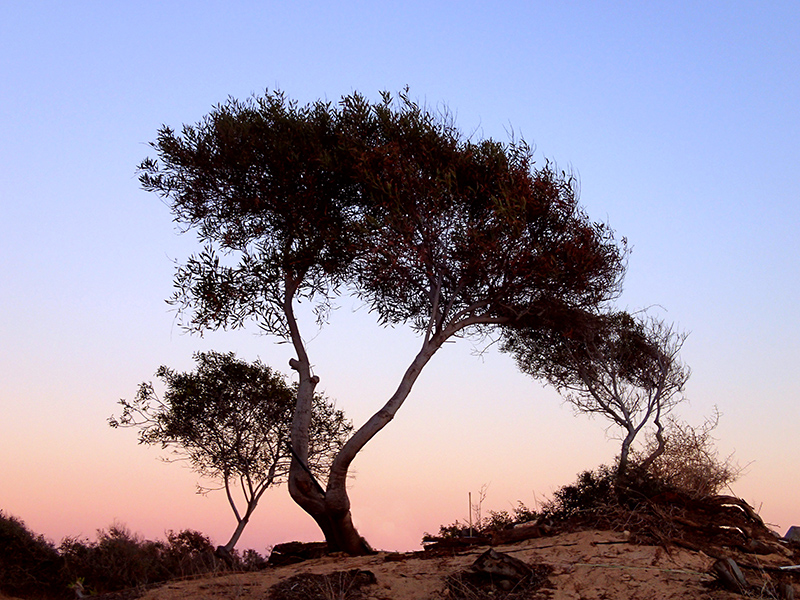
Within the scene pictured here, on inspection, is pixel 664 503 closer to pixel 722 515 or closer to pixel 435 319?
pixel 722 515

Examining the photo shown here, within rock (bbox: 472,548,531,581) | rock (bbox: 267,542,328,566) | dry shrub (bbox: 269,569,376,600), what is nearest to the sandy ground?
dry shrub (bbox: 269,569,376,600)

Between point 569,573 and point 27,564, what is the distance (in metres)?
17.5

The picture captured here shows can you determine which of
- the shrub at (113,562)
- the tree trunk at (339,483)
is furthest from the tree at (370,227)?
the shrub at (113,562)

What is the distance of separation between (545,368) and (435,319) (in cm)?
687

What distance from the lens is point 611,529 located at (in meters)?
16.3

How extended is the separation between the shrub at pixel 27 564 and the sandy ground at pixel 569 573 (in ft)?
30.1

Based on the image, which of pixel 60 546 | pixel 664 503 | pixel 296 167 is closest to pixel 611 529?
pixel 664 503

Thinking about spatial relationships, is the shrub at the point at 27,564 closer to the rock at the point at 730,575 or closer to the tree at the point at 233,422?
the tree at the point at 233,422

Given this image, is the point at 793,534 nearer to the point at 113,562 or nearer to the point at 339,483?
the point at 339,483

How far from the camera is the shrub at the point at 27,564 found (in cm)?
2311

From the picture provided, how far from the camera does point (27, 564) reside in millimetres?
24062

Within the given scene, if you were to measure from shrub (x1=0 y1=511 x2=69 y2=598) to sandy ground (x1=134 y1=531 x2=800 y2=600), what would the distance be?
9.18 metres

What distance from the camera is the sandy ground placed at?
43.3 feet

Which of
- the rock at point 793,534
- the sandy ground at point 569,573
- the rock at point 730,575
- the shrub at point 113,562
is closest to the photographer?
the rock at point 730,575
